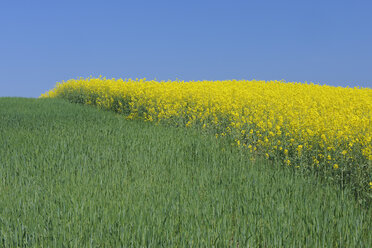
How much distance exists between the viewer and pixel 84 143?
8.13m

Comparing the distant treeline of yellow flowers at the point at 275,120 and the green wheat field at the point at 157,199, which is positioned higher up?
the distant treeline of yellow flowers at the point at 275,120

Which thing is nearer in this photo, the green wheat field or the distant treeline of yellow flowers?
the green wheat field

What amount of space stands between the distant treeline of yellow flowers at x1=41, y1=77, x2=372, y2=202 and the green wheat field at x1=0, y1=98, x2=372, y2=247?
68 centimetres

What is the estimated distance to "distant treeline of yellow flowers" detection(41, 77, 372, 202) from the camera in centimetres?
681

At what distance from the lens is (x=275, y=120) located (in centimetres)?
939

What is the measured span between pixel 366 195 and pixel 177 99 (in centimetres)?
712

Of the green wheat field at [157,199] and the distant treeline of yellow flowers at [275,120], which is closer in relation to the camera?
the green wheat field at [157,199]

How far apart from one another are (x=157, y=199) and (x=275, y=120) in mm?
5621

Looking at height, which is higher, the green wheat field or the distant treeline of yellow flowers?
the distant treeline of yellow flowers

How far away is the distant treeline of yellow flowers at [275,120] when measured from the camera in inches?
268

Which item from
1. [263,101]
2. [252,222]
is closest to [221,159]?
[252,222]

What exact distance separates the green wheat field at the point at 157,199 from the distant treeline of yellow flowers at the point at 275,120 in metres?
0.68

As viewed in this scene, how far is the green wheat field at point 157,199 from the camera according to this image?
3.60 m

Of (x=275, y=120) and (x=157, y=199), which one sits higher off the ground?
(x=275, y=120)
